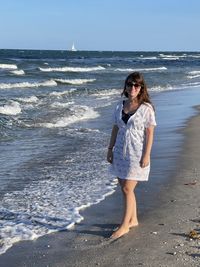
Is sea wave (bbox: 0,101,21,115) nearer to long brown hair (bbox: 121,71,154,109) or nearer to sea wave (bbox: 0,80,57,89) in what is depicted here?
sea wave (bbox: 0,80,57,89)

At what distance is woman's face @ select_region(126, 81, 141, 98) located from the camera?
16.1 feet

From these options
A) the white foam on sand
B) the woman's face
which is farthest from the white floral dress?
the white foam on sand

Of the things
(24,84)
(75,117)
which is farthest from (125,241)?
(24,84)

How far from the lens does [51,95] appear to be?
78.2 feet

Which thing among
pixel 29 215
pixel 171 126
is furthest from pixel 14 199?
pixel 171 126

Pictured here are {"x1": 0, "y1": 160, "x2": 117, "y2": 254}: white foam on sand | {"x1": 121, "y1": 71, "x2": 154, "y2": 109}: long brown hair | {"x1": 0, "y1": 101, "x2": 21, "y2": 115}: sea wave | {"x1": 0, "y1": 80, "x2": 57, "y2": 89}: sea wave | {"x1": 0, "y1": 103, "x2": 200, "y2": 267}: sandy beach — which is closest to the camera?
{"x1": 0, "y1": 103, "x2": 200, "y2": 267}: sandy beach

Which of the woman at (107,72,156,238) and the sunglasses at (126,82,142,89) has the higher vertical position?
the sunglasses at (126,82,142,89)

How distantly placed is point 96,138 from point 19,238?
253 inches

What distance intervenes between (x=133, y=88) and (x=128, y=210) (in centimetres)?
119

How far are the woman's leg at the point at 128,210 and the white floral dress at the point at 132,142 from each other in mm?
89

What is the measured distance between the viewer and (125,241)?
4.88 meters

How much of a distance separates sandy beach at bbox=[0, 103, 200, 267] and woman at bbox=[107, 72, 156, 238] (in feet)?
0.87

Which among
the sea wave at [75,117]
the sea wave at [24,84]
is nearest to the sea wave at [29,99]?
the sea wave at [75,117]

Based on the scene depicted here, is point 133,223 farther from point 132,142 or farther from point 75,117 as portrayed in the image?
point 75,117
